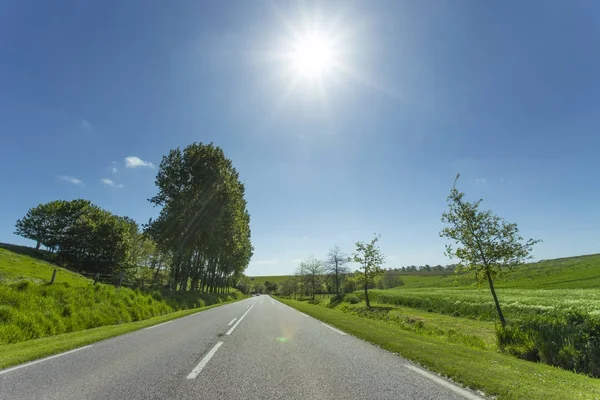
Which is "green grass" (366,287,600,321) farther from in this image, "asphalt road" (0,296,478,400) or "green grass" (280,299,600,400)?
"asphalt road" (0,296,478,400)

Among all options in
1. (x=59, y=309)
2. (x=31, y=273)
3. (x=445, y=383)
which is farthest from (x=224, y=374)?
(x=31, y=273)

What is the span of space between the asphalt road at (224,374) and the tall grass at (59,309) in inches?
188

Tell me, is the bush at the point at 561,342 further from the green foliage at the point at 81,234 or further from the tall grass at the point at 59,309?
the green foliage at the point at 81,234

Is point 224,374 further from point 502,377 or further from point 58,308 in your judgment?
point 58,308

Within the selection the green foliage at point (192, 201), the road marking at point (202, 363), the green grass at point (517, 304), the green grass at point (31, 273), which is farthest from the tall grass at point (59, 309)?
the green grass at point (517, 304)

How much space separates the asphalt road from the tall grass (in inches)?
188

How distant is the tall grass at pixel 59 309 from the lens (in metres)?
10.2

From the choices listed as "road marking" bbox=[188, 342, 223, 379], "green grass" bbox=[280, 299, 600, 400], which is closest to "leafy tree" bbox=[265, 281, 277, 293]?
"road marking" bbox=[188, 342, 223, 379]

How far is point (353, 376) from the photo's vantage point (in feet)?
16.9

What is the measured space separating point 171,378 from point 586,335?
1085 cm

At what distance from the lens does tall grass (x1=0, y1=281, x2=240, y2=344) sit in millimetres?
10227

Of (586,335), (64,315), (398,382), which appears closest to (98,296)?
(64,315)

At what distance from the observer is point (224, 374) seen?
5.21 metres

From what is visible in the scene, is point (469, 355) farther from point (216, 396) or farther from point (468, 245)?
point (468, 245)
